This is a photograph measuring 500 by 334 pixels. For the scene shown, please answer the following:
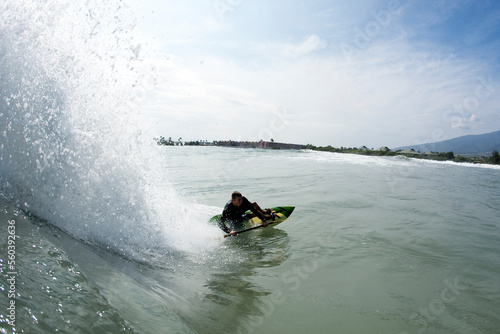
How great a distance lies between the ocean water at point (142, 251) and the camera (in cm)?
338

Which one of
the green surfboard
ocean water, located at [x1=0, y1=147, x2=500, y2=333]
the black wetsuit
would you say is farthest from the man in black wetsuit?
ocean water, located at [x1=0, y1=147, x2=500, y2=333]

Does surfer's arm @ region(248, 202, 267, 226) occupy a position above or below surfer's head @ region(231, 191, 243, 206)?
below

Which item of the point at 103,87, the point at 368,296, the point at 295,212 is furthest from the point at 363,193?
the point at 103,87

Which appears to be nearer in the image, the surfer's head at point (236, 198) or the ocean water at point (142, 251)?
the ocean water at point (142, 251)

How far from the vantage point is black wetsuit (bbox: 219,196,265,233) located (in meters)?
9.44

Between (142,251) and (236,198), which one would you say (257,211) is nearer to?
(236,198)

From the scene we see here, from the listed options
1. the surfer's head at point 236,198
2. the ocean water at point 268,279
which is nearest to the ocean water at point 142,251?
the ocean water at point 268,279

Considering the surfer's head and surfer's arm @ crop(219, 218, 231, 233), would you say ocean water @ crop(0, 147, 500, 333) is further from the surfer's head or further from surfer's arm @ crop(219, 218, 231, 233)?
the surfer's head

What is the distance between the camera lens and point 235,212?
961 cm

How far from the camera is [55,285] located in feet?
9.91

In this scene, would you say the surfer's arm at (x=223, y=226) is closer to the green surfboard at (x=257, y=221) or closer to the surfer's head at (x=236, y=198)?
the green surfboard at (x=257, y=221)

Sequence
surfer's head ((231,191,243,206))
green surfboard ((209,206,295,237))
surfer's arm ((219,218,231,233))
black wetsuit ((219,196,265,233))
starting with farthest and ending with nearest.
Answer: green surfboard ((209,206,295,237)) → black wetsuit ((219,196,265,233)) → surfer's arm ((219,218,231,233)) → surfer's head ((231,191,243,206))

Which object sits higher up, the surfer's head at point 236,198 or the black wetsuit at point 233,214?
the surfer's head at point 236,198

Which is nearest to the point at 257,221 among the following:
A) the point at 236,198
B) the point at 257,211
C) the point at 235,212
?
the point at 257,211
